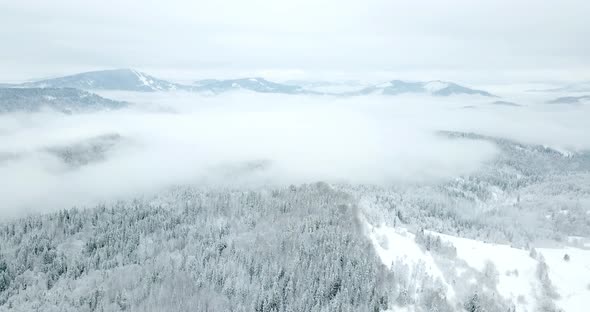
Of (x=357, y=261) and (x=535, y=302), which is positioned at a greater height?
(x=357, y=261)

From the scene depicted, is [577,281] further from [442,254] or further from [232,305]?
[232,305]

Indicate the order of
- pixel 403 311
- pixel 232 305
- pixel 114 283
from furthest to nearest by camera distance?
pixel 114 283 → pixel 232 305 → pixel 403 311

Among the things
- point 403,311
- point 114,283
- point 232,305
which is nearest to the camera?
point 403,311

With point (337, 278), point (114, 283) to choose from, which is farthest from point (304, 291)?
point (114, 283)

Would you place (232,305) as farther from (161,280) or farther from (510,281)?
(510,281)

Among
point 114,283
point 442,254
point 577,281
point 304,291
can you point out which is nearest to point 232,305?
point 304,291

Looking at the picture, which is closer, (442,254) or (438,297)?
(438,297)

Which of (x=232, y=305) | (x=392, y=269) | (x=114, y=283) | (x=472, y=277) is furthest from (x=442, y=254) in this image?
(x=114, y=283)

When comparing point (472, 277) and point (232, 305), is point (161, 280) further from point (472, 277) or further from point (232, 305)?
point (472, 277)
